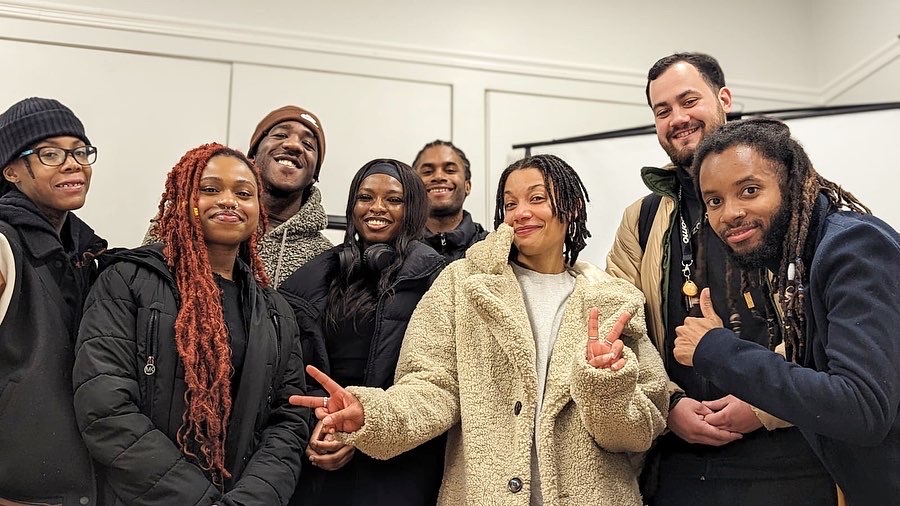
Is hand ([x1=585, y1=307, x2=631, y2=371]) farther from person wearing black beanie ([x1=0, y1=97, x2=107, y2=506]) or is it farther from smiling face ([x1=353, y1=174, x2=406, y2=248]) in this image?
person wearing black beanie ([x1=0, y1=97, x2=107, y2=506])

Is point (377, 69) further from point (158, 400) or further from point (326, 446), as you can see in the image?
point (158, 400)

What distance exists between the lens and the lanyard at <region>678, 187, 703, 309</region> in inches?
80.6

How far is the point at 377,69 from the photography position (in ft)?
12.9

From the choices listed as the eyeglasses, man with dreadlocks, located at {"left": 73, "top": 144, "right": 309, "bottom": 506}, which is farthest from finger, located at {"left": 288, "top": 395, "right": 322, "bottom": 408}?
the eyeglasses

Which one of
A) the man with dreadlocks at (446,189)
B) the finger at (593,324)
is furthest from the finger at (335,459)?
the man with dreadlocks at (446,189)

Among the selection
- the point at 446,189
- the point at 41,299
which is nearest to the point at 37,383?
the point at 41,299

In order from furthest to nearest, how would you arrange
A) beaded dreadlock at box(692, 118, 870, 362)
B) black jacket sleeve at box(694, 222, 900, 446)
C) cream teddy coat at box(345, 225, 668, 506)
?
cream teddy coat at box(345, 225, 668, 506) → beaded dreadlock at box(692, 118, 870, 362) → black jacket sleeve at box(694, 222, 900, 446)

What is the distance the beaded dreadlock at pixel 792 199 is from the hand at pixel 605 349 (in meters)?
0.34

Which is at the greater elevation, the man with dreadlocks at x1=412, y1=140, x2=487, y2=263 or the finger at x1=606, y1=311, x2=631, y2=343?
the man with dreadlocks at x1=412, y1=140, x2=487, y2=263

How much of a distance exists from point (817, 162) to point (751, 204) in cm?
215

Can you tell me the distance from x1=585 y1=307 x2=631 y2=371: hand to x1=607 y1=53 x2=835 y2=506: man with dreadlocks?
0.32 meters

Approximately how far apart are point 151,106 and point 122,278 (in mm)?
2001

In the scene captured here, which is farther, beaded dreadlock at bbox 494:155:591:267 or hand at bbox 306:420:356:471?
beaded dreadlock at bbox 494:155:591:267

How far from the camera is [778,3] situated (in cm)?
450
